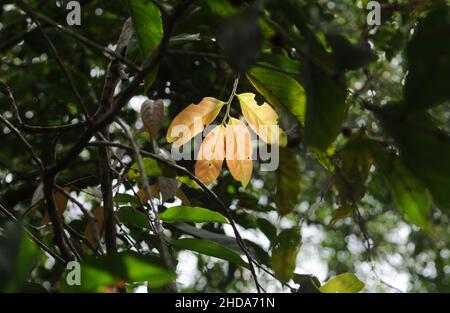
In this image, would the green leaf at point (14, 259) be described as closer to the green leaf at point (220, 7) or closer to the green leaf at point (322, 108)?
the green leaf at point (322, 108)

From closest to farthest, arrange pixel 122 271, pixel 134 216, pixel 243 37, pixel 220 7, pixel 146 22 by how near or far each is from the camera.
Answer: pixel 243 37 → pixel 122 271 → pixel 220 7 → pixel 146 22 → pixel 134 216

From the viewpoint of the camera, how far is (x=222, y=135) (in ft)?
3.07

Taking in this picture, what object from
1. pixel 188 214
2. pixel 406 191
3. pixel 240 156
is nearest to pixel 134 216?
pixel 188 214

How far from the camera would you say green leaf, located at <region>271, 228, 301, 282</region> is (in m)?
0.78

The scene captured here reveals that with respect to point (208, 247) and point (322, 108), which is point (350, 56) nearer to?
point (322, 108)

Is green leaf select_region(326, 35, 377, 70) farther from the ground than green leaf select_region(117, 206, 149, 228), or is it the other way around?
green leaf select_region(117, 206, 149, 228)

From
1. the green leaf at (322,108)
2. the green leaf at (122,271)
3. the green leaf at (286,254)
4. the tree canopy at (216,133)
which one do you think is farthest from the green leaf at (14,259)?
the green leaf at (286,254)

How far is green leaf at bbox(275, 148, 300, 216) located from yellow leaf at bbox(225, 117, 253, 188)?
0.12m

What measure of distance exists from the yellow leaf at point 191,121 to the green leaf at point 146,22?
0.38 ft

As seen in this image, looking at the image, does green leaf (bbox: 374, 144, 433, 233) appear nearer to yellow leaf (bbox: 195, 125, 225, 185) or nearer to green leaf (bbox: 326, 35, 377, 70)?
green leaf (bbox: 326, 35, 377, 70)

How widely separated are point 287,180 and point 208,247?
0.16m

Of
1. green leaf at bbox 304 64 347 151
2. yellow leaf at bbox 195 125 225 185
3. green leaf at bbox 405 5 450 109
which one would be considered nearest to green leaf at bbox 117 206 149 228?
yellow leaf at bbox 195 125 225 185

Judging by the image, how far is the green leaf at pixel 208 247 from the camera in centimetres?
86
